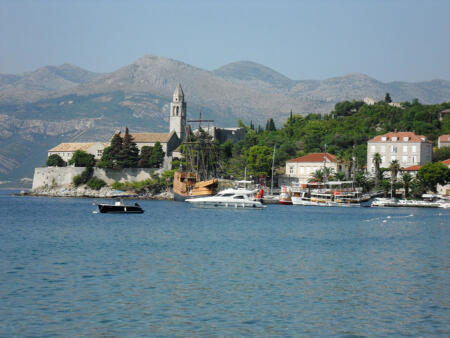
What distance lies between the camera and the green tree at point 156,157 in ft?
346

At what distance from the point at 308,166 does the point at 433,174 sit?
21122mm

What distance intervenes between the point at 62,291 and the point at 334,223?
34.6m

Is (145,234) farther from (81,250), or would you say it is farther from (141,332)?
(141,332)

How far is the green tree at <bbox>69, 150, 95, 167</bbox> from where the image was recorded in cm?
10719

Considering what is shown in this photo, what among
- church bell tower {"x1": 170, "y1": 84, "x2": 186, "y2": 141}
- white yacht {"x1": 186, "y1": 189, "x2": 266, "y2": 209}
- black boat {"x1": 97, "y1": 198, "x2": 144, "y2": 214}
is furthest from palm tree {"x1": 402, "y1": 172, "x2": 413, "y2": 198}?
church bell tower {"x1": 170, "y1": 84, "x2": 186, "y2": 141}

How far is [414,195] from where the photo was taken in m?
90.2

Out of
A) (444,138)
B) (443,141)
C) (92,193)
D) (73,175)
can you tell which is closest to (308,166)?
(443,141)

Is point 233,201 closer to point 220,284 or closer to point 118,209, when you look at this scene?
point 118,209

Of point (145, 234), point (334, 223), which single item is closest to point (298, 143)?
point (334, 223)

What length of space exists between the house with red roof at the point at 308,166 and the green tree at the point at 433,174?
14608 millimetres

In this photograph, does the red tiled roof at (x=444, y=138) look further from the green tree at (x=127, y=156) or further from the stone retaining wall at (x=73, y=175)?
the green tree at (x=127, y=156)

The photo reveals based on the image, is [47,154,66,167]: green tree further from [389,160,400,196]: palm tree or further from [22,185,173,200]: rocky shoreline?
[389,160,400,196]: palm tree

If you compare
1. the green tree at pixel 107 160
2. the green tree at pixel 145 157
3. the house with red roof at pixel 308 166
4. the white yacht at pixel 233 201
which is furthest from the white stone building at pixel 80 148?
the white yacht at pixel 233 201

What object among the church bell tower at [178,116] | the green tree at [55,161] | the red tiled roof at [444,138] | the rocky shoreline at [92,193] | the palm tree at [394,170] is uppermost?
the church bell tower at [178,116]
